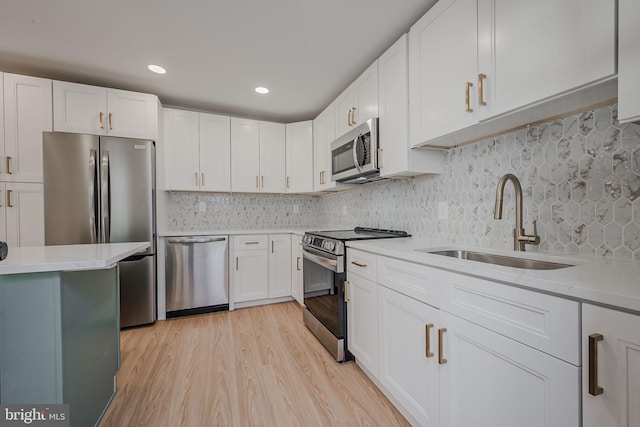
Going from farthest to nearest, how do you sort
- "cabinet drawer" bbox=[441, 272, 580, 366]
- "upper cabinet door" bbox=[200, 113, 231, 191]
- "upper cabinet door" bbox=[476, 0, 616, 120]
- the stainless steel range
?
"upper cabinet door" bbox=[200, 113, 231, 191], the stainless steel range, "upper cabinet door" bbox=[476, 0, 616, 120], "cabinet drawer" bbox=[441, 272, 580, 366]

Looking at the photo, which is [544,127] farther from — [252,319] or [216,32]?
[252,319]

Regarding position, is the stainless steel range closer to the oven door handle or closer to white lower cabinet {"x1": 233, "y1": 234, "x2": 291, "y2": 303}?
the oven door handle

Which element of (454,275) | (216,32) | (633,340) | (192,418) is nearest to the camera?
(633,340)

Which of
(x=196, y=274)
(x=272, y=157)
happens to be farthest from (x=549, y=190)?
(x=196, y=274)

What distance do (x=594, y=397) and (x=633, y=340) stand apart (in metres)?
0.19

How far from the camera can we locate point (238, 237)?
3.11 m

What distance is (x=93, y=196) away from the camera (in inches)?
98.4

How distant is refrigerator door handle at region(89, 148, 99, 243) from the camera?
8.16 ft

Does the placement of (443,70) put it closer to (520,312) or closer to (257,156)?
(520,312)

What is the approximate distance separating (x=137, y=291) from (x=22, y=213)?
46.8 inches

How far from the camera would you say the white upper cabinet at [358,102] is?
212 centimetres

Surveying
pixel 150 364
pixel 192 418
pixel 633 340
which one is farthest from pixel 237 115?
pixel 633 340

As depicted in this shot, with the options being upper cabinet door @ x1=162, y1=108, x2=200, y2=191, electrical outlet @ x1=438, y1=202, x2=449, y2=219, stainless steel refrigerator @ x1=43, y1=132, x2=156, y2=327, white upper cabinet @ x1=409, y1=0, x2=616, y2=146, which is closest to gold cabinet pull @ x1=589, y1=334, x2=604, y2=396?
white upper cabinet @ x1=409, y1=0, x2=616, y2=146

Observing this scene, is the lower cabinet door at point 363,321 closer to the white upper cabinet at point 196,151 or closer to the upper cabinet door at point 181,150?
the white upper cabinet at point 196,151
